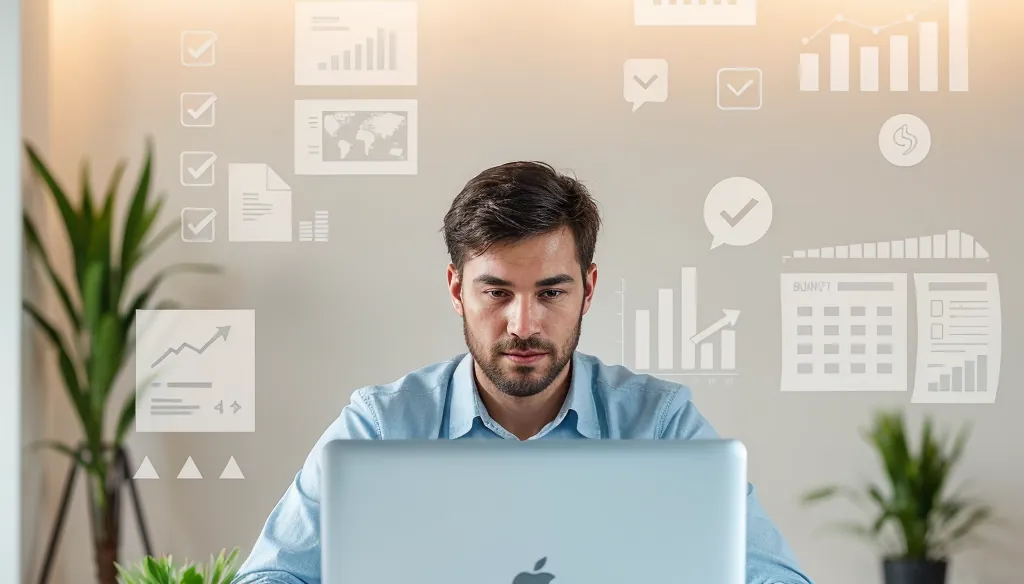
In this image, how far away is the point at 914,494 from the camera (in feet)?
11.4

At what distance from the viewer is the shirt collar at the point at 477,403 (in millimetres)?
1971

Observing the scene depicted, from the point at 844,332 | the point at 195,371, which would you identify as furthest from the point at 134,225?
the point at 844,332

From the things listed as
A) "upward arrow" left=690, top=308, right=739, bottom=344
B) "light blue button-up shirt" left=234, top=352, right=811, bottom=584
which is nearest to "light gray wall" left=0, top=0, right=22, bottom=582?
"light blue button-up shirt" left=234, top=352, right=811, bottom=584

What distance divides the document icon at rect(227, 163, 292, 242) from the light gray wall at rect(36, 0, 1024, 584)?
0.11 feet

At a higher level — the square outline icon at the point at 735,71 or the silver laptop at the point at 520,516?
the square outline icon at the point at 735,71

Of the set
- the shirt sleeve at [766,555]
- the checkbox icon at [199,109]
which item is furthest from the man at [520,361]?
the checkbox icon at [199,109]

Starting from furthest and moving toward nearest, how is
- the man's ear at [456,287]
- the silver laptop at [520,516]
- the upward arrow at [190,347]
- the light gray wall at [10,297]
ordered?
the upward arrow at [190,347], the light gray wall at [10,297], the man's ear at [456,287], the silver laptop at [520,516]

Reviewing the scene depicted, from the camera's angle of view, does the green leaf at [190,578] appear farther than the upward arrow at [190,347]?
No

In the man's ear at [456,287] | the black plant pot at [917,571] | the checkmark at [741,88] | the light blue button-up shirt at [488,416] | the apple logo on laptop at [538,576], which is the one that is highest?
the checkmark at [741,88]

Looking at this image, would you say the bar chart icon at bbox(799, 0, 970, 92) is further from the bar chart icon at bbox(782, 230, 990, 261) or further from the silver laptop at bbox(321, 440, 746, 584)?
the silver laptop at bbox(321, 440, 746, 584)

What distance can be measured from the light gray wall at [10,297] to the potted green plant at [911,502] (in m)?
2.61

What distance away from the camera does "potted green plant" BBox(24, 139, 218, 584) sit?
3.34 metres

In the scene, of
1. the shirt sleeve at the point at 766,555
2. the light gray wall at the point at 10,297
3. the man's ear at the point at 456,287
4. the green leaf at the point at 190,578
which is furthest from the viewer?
the light gray wall at the point at 10,297

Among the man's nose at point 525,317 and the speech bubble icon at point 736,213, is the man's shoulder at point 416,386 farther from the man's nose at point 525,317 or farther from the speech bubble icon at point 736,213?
the speech bubble icon at point 736,213
